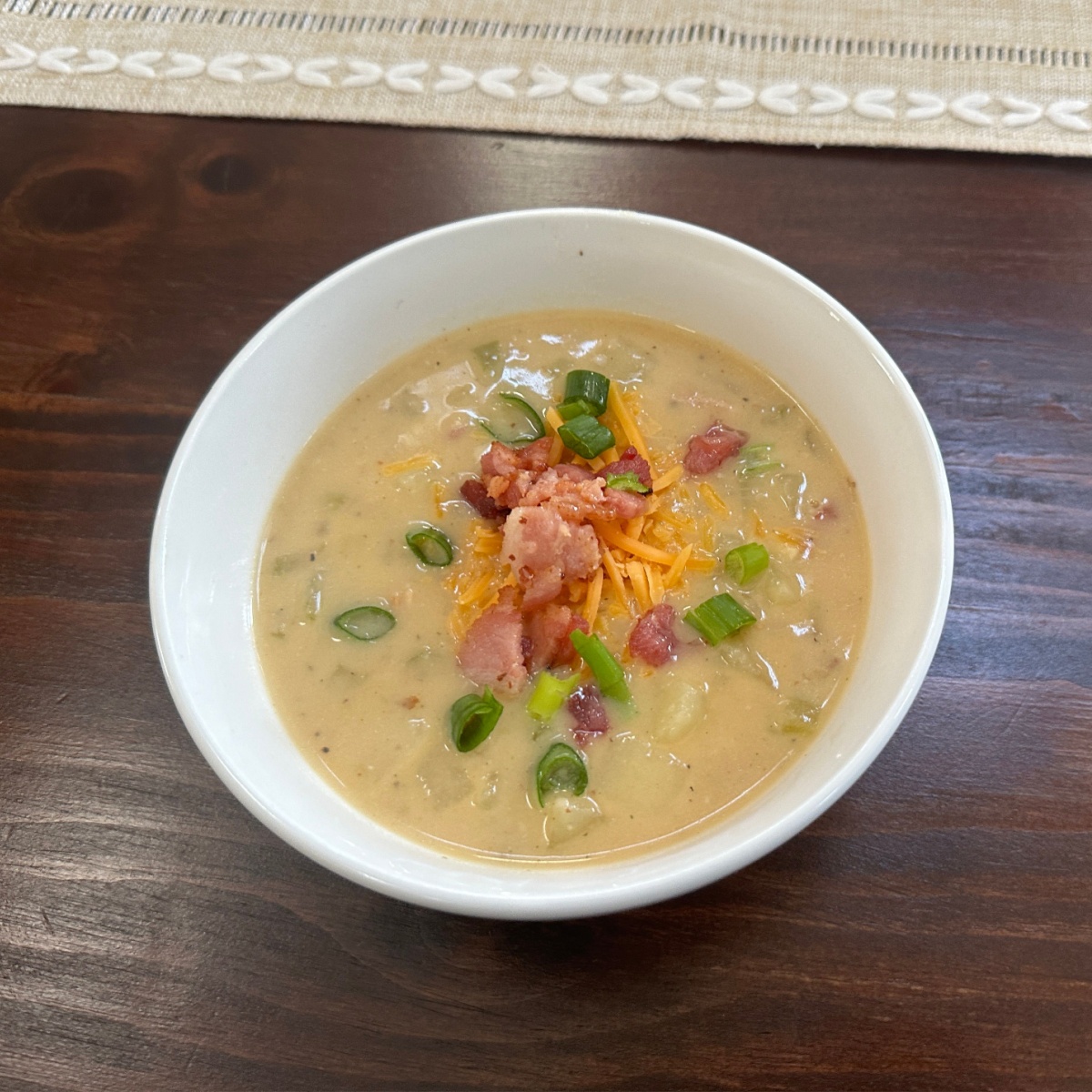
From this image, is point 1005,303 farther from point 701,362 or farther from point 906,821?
point 906,821

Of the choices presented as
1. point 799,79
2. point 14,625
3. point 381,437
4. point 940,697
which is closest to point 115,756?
point 14,625

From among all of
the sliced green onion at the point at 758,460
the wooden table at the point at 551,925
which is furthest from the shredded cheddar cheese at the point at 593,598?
the wooden table at the point at 551,925

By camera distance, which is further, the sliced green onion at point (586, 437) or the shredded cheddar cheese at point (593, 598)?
the sliced green onion at point (586, 437)

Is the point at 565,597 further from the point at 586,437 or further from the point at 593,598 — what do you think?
the point at 586,437

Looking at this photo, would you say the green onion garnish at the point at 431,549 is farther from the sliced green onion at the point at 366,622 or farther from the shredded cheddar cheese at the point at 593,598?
the shredded cheddar cheese at the point at 593,598

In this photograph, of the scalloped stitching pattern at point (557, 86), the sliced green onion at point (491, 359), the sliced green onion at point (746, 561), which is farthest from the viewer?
the scalloped stitching pattern at point (557, 86)

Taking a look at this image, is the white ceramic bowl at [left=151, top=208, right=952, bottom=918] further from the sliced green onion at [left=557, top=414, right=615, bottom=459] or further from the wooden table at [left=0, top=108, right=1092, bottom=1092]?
the sliced green onion at [left=557, top=414, right=615, bottom=459]

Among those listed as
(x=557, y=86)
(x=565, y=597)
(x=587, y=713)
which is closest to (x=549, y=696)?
(x=587, y=713)
